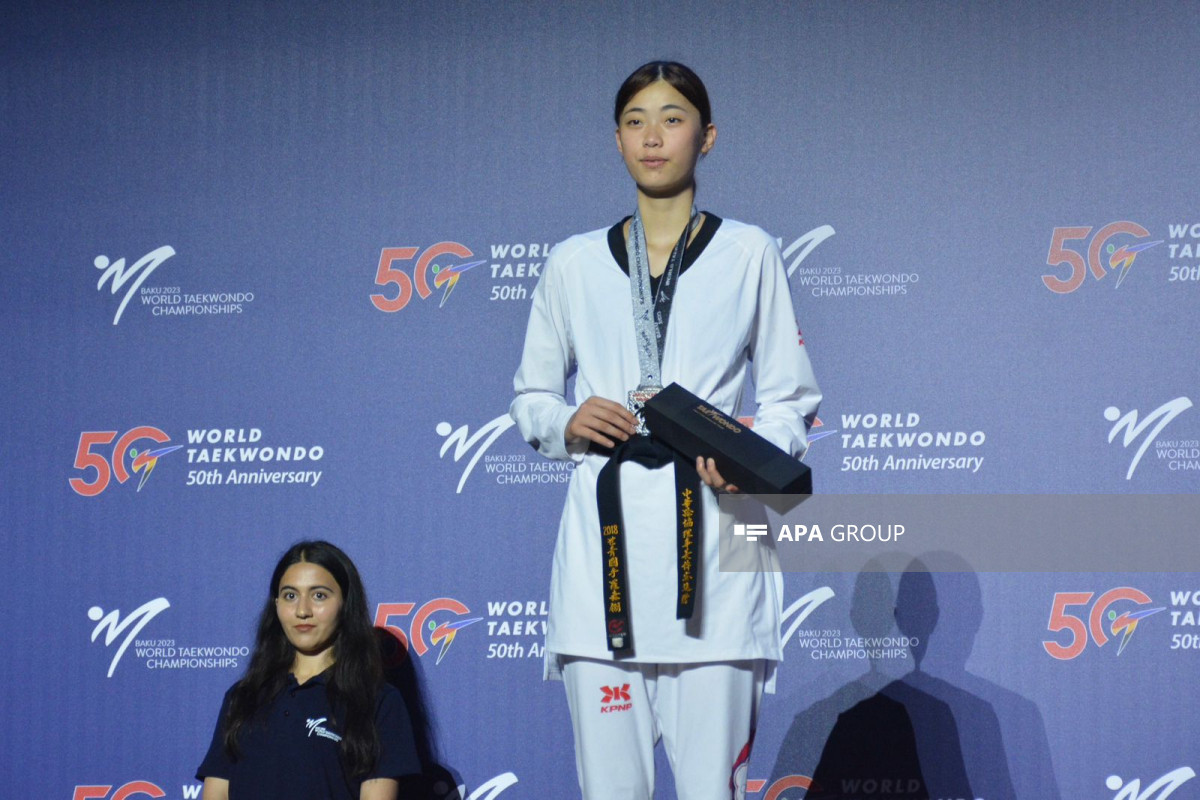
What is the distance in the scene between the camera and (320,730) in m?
2.80

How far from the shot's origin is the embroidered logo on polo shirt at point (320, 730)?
2795 millimetres

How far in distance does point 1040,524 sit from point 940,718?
635 millimetres

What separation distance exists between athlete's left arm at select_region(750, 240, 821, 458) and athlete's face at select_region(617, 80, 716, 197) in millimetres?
202

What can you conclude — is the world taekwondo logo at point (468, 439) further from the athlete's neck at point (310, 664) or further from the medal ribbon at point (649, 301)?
the medal ribbon at point (649, 301)

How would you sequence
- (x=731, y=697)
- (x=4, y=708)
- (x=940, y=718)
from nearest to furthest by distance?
(x=731, y=697), (x=940, y=718), (x=4, y=708)

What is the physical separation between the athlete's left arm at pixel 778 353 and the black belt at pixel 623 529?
0.74 ft

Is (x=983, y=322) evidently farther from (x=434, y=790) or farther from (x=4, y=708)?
(x=4, y=708)

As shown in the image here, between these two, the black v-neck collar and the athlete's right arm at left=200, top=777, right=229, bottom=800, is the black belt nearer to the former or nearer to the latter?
the black v-neck collar

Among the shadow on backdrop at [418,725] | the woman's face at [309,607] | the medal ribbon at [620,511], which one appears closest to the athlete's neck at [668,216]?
the medal ribbon at [620,511]

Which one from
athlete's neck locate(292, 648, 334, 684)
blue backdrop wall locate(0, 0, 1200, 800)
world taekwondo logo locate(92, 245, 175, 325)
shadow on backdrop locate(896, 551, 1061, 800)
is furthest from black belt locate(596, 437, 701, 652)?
world taekwondo logo locate(92, 245, 175, 325)

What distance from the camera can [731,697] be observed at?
6.73 ft

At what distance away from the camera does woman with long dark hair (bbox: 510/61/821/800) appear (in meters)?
2.04

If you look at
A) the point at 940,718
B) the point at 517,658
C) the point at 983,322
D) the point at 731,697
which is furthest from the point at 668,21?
the point at 731,697

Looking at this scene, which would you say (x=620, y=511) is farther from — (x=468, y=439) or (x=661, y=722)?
(x=468, y=439)
